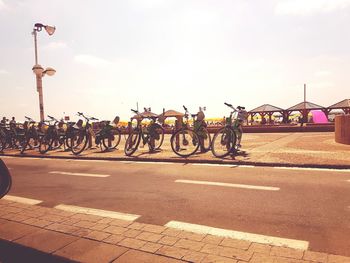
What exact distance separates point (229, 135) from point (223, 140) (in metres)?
0.28

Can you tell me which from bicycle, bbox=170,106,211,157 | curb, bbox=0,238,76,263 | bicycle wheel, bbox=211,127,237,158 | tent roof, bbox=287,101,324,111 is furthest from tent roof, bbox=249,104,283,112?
curb, bbox=0,238,76,263

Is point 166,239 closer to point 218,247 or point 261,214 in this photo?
point 218,247

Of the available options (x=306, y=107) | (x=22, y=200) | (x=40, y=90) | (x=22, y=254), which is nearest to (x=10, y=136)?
(x=40, y=90)

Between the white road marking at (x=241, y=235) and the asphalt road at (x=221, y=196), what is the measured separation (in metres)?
0.10

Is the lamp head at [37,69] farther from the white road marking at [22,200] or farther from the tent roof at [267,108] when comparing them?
the tent roof at [267,108]

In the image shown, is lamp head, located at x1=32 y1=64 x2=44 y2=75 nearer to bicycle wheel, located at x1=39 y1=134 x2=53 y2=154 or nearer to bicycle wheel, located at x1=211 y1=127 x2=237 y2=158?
bicycle wheel, located at x1=39 y1=134 x2=53 y2=154

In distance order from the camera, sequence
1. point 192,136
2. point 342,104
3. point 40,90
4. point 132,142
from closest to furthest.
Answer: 1. point 192,136
2. point 132,142
3. point 40,90
4. point 342,104

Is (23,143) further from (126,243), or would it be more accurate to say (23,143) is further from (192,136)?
(126,243)

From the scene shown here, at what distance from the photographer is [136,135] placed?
444 inches

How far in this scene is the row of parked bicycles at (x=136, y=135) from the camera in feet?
32.2

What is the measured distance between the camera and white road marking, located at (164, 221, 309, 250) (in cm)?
330

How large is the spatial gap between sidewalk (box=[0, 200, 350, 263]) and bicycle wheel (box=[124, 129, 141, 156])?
22.4 ft

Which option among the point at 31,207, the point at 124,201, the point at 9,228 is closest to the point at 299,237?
the point at 124,201

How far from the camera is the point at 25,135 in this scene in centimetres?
1495
